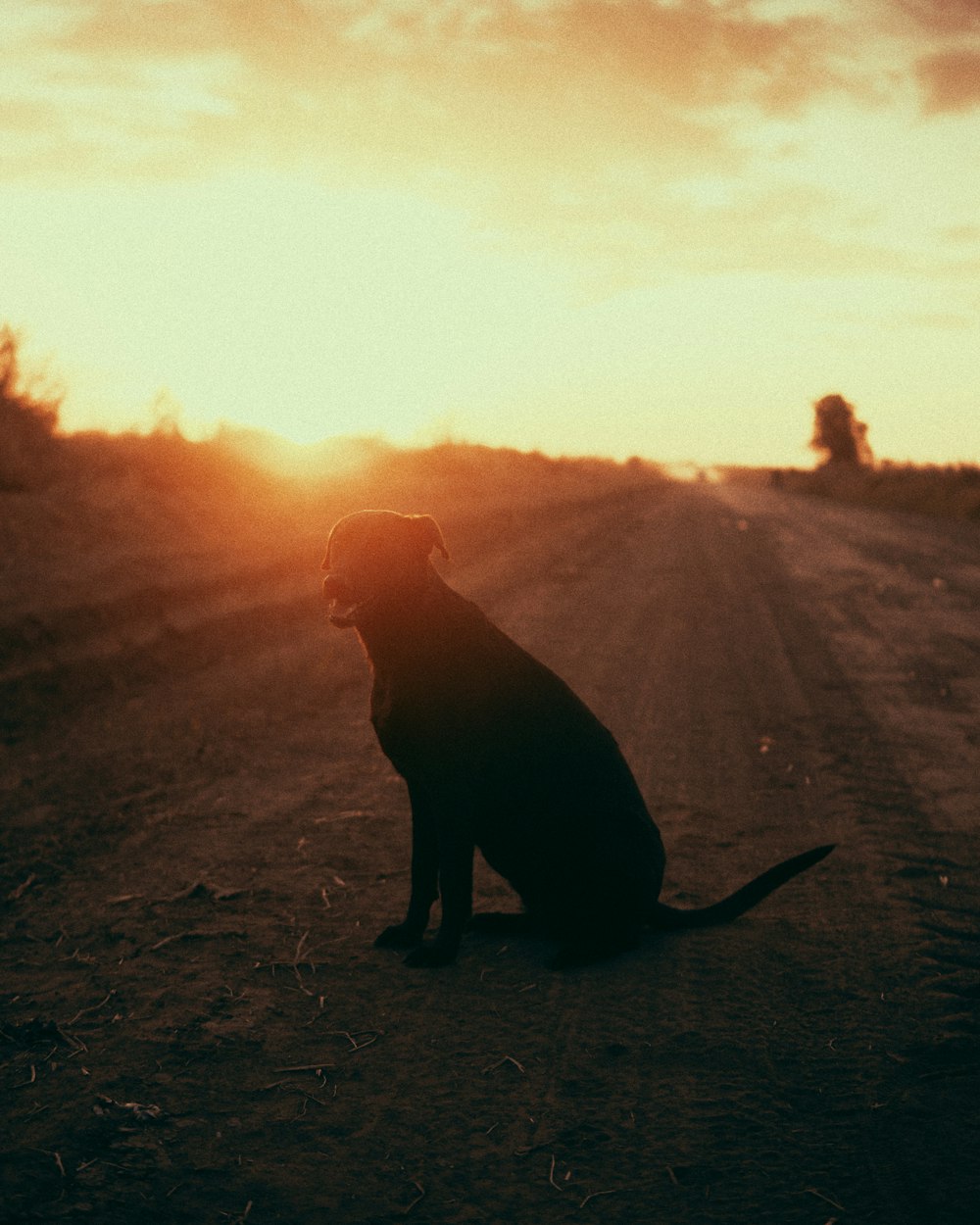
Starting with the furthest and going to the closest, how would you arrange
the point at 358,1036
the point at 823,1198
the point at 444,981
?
the point at 444,981, the point at 358,1036, the point at 823,1198

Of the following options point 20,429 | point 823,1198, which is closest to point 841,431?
point 20,429

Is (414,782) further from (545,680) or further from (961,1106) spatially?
(961,1106)

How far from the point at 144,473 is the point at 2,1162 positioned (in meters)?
12.7

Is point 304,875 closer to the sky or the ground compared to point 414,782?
closer to the ground

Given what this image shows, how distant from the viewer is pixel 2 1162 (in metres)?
2.64

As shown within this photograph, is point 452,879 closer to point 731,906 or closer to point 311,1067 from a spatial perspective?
point 311,1067

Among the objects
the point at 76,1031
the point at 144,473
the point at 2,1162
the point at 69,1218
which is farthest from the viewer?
the point at 144,473

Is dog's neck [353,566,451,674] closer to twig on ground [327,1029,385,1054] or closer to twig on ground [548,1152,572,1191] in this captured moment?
twig on ground [327,1029,385,1054]

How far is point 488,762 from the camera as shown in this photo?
3732 millimetres

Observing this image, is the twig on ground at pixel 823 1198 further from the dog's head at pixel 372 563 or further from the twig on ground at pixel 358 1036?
the dog's head at pixel 372 563

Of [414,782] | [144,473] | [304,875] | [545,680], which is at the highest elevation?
[144,473]

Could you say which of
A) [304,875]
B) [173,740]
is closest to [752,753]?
[304,875]

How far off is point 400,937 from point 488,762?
81 cm

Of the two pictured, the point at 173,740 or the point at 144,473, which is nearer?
the point at 173,740
